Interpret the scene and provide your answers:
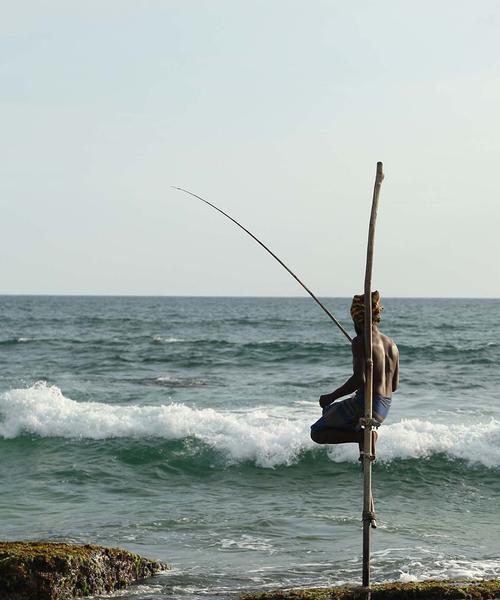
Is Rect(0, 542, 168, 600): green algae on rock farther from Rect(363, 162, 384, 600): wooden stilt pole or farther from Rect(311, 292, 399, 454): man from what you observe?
Rect(311, 292, 399, 454): man

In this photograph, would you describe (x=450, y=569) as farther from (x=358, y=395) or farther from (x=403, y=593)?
(x=358, y=395)

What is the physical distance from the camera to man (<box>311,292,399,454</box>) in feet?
20.5

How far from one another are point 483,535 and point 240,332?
43.0m

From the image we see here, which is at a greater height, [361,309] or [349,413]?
[361,309]

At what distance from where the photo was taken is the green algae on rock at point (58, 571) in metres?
7.11

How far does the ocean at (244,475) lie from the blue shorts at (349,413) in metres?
2.19

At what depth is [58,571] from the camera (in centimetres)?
726

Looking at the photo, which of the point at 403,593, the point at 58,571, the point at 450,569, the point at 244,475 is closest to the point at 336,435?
the point at 403,593

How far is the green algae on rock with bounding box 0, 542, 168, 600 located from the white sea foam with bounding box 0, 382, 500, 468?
782 centimetres

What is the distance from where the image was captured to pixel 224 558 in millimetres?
9258

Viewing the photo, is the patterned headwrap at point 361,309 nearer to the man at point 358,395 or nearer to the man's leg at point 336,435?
the man at point 358,395

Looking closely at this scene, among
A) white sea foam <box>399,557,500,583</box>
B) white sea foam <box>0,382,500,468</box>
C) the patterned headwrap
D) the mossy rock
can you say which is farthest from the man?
white sea foam <box>0,382,500,468</box>

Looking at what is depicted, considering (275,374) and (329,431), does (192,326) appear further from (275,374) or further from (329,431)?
(329,431)

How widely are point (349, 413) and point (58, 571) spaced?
8.91ft
